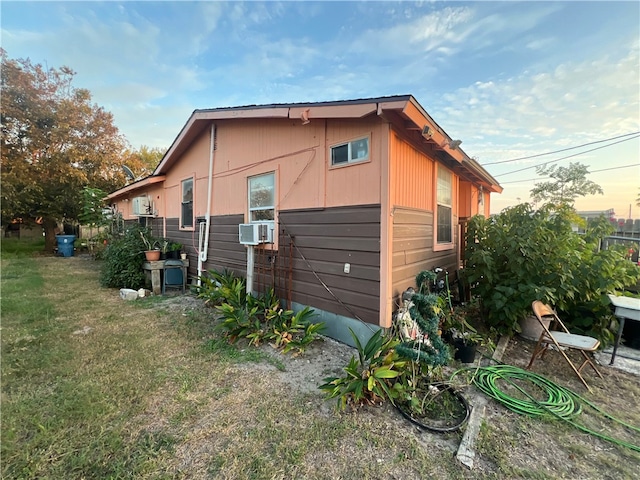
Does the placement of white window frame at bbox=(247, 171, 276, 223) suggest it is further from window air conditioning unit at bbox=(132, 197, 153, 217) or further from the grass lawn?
window air conditioning unit at bbox=(132, 197, 153, 217)

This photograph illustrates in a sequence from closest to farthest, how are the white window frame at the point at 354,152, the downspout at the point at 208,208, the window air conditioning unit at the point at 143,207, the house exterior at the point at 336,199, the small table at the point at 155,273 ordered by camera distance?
the house exterior at the point at 336,199 < the white window frame at the point at 354,152 < the downspout at the point at 208,208 < the small table at the point at 155,273 < the window air conditioning unit at the point at 143,207

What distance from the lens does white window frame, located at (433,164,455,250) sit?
4.79 m

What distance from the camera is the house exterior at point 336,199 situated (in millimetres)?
3326

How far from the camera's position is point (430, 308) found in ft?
8.27

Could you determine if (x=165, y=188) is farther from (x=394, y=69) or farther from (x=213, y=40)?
(x=394, y=69)

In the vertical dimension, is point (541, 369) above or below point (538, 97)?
below

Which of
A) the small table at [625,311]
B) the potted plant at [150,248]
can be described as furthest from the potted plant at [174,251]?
the small table at [625,311]

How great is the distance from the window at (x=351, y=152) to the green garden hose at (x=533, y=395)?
2.67 meters

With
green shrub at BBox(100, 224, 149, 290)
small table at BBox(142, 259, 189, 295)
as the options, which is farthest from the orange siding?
green shrub at BBox(100, 224, 149, 290)

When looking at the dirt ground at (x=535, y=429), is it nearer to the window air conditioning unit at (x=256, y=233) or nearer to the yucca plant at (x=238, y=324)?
Result: the yucca plant at (x=238, y=324)

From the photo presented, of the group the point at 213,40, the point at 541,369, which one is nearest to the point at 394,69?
the point at 213,40

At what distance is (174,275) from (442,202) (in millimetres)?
6417

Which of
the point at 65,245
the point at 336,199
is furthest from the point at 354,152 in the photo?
the point at 65,245

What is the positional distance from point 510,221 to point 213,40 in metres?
7.01
